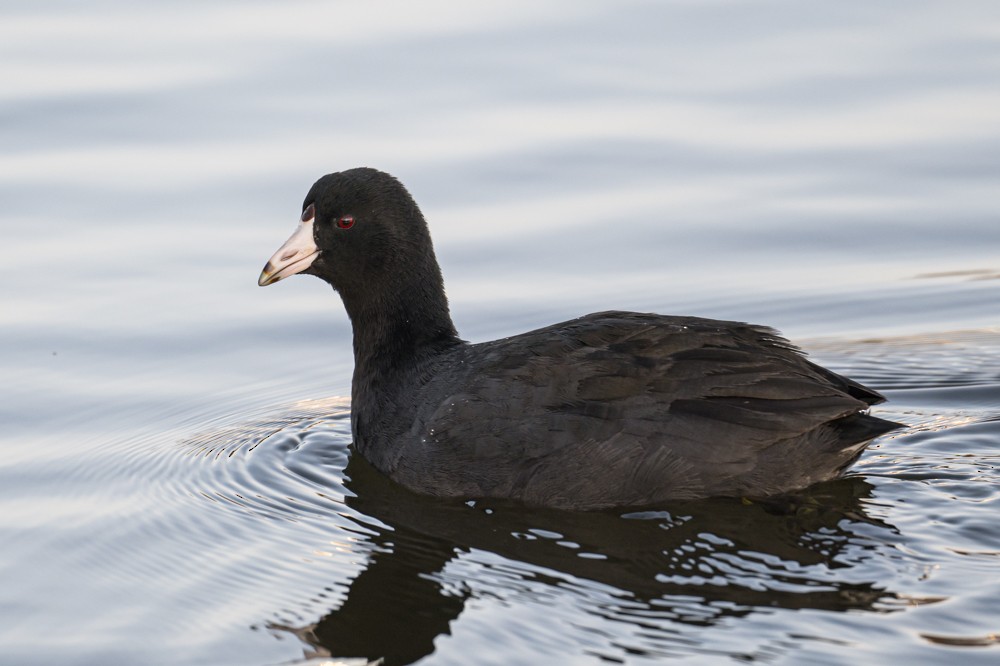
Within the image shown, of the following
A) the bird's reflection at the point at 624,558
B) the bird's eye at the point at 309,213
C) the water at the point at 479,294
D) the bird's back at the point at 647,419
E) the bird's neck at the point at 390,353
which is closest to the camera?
the bird's reflection at the point at 624,558

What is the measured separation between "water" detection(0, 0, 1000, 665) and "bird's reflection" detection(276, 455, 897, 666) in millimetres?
21

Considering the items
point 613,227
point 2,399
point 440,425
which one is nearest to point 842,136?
point 613,227

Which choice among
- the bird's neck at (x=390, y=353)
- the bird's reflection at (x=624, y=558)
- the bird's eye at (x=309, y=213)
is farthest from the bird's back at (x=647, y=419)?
the bird's eye at (x=309, y=213)

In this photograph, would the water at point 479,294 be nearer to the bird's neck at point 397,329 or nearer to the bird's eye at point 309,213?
the bird's neck at point 397,329

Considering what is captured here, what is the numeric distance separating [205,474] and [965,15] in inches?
331

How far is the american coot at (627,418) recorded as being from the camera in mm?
7160

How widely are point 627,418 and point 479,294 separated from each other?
10.4ft

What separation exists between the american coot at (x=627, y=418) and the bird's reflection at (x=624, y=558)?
129mm

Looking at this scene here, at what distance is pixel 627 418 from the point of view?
23.6 feet

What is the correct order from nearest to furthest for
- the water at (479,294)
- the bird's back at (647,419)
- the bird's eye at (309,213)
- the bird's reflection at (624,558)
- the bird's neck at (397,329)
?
the bird's reflection at (624,558)
the water at (479,294)
the bird's back at (647,419)
the bird's neck at (397,329)
the bird's eye at (309,213)

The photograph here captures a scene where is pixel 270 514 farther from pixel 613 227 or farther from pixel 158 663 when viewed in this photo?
pixel 613 227

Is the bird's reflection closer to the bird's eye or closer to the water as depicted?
the water

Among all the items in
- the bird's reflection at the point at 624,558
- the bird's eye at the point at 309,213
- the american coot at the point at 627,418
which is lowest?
the bird's reflection at the point at 624,558

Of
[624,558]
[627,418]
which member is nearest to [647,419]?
[627,418]
